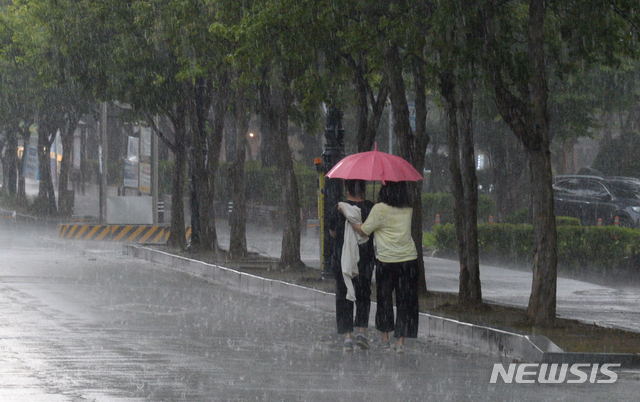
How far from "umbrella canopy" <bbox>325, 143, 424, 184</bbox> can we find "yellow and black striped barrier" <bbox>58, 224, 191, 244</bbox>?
746 inches

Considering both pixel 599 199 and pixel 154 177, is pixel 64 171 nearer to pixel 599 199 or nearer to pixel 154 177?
pixel 154 177

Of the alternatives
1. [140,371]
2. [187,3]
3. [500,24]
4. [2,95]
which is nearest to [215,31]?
[187,3]

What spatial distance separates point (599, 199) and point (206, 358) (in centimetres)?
2274

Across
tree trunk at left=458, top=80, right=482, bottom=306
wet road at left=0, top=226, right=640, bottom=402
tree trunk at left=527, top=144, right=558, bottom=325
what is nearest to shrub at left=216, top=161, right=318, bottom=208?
wet road at left=0, top=226, right=640, bottom=402

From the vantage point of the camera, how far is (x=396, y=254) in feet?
33.2

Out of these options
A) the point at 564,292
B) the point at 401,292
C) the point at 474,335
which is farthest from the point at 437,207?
the point at 401,292

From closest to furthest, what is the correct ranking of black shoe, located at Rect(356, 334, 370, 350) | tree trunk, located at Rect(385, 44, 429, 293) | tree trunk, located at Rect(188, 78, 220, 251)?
black shoe, located at Rect(356, 334, 370, 350) → tree trunk, located at Rect(385, 44, 429, 293) → tree trunk, located at Rect(188, 78, 220, 251)

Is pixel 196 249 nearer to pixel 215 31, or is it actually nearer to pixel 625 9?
pixel 215 31

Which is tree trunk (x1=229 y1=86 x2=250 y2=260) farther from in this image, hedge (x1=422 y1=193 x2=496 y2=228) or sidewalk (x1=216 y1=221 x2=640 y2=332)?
hedge (x1=422 y1=193 x2=496 y2=228)

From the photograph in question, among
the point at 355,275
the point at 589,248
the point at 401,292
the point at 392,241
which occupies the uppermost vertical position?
the point at 392,241

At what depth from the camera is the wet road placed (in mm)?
7910

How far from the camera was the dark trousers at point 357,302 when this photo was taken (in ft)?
34.5

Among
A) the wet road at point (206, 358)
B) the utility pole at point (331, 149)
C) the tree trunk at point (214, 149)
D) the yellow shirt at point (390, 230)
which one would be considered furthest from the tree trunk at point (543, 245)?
the tree trunk at point (214, 149)

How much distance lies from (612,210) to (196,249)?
13.1 m
